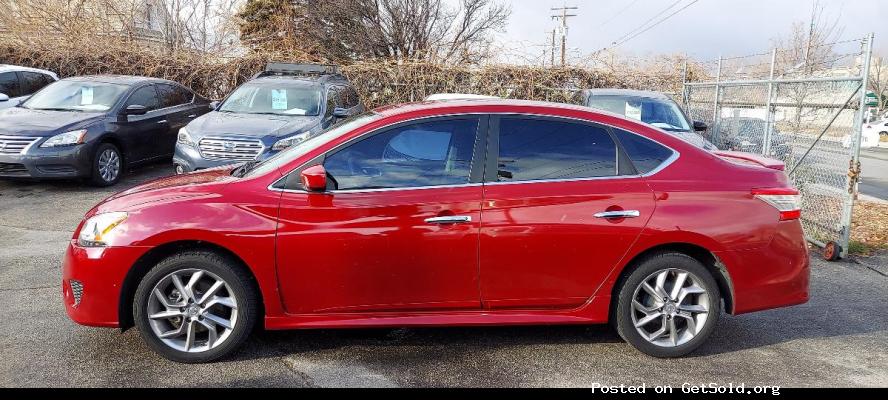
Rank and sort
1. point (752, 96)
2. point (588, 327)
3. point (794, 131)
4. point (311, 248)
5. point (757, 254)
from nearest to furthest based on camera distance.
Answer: point (311, 248)
point (757, 254)
point (588, 327)
point (794, 131)
point (752, 96)

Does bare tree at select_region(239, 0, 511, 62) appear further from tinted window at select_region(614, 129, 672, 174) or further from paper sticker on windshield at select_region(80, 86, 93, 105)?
tinted window at select_region(614, 129, 672, 174)

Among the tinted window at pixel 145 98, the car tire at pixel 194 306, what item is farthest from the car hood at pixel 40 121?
the car tire at pixel 194 306

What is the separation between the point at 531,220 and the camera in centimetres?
357

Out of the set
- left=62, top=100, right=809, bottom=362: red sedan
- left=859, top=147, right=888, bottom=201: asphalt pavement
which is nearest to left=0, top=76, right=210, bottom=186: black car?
left=62, top=100, right=809, bottom=362: red sedan

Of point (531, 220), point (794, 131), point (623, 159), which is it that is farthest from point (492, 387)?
point (794, 131)

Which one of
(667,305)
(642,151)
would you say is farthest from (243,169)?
(667,305)

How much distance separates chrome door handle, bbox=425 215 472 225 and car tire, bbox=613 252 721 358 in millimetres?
1072

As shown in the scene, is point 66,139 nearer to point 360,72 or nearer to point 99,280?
point 99,280

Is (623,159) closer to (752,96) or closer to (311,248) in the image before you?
(311,248)

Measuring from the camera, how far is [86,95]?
31.3 feet

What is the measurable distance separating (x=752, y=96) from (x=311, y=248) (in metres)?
7.84

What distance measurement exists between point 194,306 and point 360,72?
420 inches
